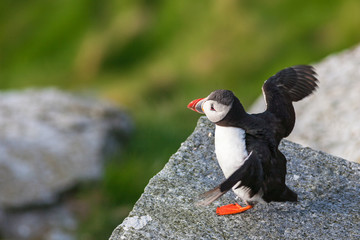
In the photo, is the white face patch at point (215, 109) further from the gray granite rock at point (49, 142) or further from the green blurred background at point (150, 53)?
the gray granite rock at point (49, 142)

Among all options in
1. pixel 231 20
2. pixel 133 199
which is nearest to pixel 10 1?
pixel 231 20

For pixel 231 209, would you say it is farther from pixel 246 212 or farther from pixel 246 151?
pixel 246 151

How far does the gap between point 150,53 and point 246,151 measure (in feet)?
29.7

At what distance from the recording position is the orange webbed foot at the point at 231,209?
3.64 metres

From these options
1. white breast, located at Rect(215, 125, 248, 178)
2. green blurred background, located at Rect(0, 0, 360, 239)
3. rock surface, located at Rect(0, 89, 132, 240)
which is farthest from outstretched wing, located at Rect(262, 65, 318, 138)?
rock surface, located at Rect(0, 89, 132, 240)

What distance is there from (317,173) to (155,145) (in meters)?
4.17

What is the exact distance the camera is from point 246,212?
12.2ft

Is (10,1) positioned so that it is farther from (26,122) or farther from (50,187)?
(50,187)

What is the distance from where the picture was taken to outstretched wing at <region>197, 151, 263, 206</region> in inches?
125

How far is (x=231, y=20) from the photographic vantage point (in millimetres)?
11234

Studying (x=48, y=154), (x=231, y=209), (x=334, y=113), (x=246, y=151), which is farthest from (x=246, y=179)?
(x=48, y=154)

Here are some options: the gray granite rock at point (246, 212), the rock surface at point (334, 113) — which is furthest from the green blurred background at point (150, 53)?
the gray granite rock at point (246, 212)

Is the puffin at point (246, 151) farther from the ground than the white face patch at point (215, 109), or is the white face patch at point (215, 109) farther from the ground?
the white face patch at point (215, 109)

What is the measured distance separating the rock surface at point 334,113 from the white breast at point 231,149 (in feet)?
7.13
